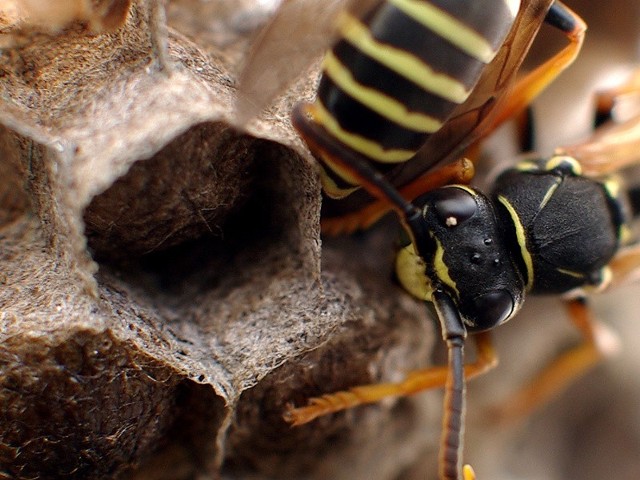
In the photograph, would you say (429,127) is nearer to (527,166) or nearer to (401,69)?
(401,69)

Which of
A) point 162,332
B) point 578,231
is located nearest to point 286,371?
point 162,332

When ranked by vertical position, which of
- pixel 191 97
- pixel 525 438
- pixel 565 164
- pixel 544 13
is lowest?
pixel 525 438

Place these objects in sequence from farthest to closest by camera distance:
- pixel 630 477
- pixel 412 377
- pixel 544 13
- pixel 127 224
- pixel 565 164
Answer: pixel 630 477
pixel 565 164
pixel 412 377
pixel 544 13
pixel 127 224

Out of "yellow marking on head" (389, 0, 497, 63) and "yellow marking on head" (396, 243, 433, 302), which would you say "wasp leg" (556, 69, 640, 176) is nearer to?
"yellow marking on head" (396, 243, 433, 302)

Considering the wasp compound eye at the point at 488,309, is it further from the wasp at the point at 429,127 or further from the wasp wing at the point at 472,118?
the wasp wing at the point at 472,118

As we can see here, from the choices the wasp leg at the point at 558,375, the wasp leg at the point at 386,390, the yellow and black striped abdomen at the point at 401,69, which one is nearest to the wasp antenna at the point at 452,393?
the wasp leg at the point at 386,390

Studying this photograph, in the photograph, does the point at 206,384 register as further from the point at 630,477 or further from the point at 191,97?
the point at 630,477

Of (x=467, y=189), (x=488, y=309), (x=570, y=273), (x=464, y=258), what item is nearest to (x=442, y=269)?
(x=464, y=258)
